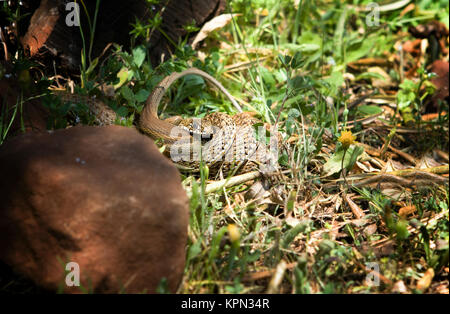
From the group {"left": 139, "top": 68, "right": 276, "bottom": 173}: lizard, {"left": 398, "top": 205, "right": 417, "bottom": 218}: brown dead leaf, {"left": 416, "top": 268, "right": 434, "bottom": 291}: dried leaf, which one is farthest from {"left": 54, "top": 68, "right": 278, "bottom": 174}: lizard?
{"left": 416, "top": 268, "right": 434, "bottom": 291}: dried leaf

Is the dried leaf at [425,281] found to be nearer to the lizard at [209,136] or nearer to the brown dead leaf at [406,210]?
the brown dead leaf at [406,210]

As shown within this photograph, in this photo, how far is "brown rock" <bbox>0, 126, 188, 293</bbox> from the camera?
6.32ft

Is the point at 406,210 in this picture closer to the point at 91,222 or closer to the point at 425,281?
the point at 425,281

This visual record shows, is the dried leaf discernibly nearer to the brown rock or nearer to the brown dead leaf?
the brown dead leaf

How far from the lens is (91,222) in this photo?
1.92 metres

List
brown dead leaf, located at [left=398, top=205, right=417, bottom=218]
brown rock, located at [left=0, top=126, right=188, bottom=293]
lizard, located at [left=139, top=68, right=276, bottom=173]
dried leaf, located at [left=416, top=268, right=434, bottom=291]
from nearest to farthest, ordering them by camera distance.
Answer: brown rock, located at [left=0, top=126, right=188, bottom=293]
dried leaf, located at [left=416, top=268, right=434, bottom=291]
brown dead leaf, located at [left=398, top=205, right=417, bottom=218]
lizard, located at [left=139, top=68, right=276, bottom=173]

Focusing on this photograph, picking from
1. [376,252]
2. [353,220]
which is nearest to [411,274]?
[376,252]

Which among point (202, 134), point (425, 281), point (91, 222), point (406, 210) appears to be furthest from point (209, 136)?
point (425, 281)

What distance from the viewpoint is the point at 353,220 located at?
2832 millimetres

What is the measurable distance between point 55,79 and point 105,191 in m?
2.25

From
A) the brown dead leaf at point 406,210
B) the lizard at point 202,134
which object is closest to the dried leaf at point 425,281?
the brown dead leaf at point 406,210

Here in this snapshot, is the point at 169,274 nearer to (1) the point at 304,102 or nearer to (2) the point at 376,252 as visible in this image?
(2) the point at 376,252
